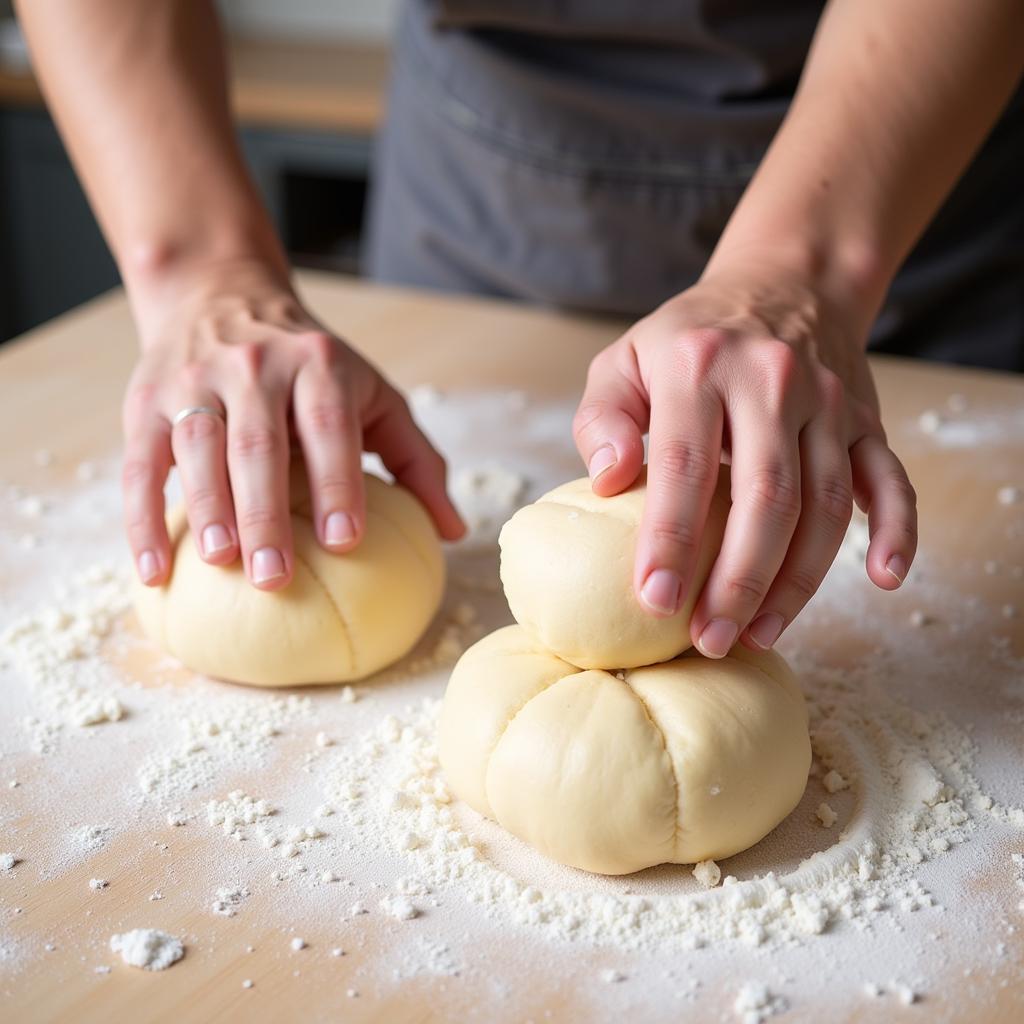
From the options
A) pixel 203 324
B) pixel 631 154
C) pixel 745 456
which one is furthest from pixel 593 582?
pixel 631 154

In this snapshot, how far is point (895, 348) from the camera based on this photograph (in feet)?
6.77

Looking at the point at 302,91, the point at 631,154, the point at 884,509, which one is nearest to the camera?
the point at 884,509

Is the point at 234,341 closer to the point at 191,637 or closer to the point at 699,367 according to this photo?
the point at 191,637

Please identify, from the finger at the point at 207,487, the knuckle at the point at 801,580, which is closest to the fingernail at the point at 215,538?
the finger at the point at 207,487

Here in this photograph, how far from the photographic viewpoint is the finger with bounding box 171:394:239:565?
1.25 m

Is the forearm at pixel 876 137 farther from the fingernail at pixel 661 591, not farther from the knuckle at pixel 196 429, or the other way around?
the knuckle at pixel 196 429

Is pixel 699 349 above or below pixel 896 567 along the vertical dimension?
above

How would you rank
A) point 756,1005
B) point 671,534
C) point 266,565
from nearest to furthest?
point 756,1005 < point 671,534 < point 266,565

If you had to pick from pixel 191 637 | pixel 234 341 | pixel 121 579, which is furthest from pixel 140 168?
pixel 191 637

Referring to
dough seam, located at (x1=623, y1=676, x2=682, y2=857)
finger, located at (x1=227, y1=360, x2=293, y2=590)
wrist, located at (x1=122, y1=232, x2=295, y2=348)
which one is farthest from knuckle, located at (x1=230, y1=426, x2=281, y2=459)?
dough seam, located at (x1=623, y1=676, x2=682, y2=857)

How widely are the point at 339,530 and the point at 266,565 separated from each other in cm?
9

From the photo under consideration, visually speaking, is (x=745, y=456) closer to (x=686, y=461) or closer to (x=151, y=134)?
(x=686, y=461)

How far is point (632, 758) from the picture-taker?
1020 millimetres

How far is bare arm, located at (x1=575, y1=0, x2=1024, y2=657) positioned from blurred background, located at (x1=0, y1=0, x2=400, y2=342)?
2.14 meters
